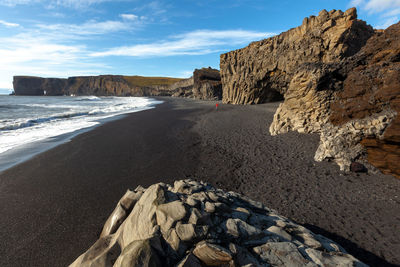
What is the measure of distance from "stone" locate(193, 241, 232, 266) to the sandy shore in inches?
114

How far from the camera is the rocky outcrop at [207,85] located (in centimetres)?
5884

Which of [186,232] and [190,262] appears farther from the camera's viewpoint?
[186,232]

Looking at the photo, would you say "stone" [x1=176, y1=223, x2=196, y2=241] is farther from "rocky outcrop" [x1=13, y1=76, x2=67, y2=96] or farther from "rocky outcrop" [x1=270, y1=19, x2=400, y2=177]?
"rocky outcrop" [x1=13, y1=76, x2=67, y2=96]

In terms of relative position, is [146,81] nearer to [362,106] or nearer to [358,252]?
[362,106]

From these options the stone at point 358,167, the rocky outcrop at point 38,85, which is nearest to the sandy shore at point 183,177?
the stone at point 358,167

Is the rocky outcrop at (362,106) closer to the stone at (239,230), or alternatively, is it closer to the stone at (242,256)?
the stone at (239,230)

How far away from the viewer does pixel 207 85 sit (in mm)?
59812

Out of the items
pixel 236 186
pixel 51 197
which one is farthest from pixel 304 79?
pixel 51 197

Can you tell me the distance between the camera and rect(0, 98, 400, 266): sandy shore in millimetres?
3986

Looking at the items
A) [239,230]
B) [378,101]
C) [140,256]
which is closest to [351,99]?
[378,101]

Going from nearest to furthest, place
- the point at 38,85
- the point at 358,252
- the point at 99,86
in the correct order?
the point at 358,252, the point at 38,85, the point at 99,86

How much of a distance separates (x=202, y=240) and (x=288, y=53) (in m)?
25.9

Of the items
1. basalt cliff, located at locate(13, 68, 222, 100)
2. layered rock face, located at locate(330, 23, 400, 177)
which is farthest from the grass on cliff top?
layered rock face, located at locate(330, 23, 400, 177)

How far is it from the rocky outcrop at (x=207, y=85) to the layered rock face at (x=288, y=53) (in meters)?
19.4
